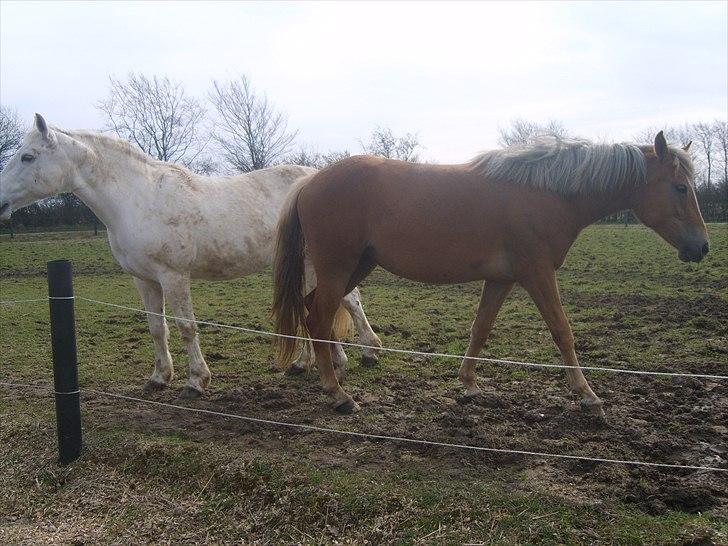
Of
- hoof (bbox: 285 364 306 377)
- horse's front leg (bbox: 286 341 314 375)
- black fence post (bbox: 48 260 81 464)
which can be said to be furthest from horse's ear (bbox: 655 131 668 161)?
black fence post (bbox: 48 260 81 464)

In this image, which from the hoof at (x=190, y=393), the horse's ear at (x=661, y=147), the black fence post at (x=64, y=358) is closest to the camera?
the black fence post at (x=64, y=358)

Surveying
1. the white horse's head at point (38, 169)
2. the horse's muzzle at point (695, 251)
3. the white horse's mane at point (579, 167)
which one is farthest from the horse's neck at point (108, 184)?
the horse's muzzle at point (695, 251)

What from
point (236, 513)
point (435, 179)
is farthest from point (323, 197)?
point (236, 513)

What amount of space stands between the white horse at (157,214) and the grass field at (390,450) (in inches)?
28.9

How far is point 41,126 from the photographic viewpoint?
4.67 m

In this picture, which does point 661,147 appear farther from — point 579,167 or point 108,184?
point 108,184

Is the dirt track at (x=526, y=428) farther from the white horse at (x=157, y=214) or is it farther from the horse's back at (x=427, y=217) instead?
the horse's back at (x=427, y=217)

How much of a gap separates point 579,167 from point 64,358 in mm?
3725

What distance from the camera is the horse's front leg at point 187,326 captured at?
4.94m

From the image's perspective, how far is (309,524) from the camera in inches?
115

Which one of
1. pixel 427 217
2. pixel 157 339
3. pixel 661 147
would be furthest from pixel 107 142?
pixel 661 147

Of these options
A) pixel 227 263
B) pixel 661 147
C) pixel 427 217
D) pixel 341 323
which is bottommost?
pixel 341 323

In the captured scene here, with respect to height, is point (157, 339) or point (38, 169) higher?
point (38, 169)

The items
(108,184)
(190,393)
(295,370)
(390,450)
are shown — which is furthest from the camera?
(295,370)
